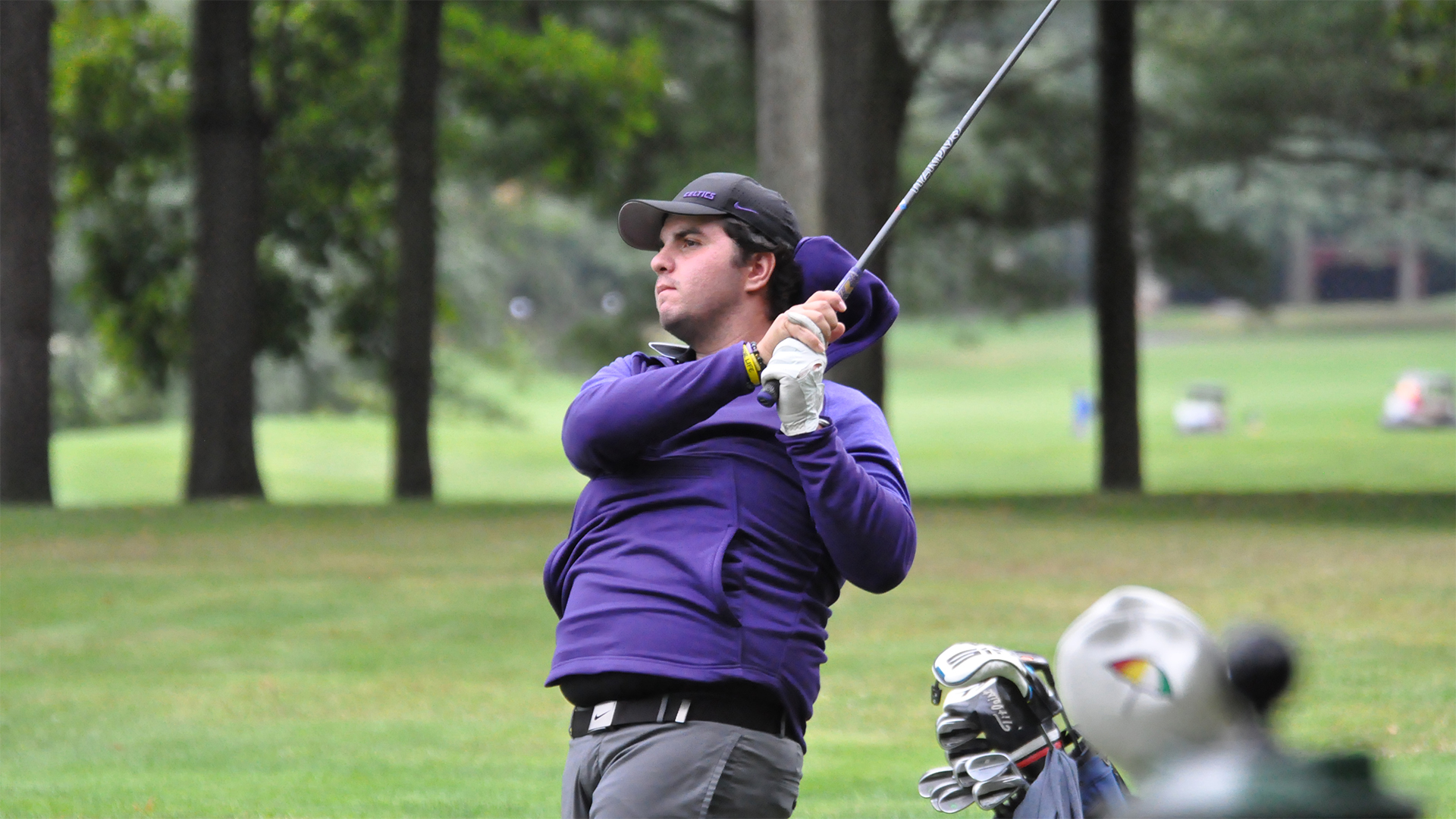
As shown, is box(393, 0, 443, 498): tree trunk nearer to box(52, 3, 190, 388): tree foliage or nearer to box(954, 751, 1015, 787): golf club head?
box(52, 3, 190, 388): tree foliage

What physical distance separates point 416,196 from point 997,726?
18667 millimetres

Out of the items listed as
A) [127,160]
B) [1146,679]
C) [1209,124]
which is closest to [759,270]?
[1146,679]

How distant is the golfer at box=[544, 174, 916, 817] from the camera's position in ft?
10.2

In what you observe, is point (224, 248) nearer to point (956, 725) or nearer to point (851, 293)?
point (851, 293)

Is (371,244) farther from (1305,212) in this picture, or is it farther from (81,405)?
(1305,212)

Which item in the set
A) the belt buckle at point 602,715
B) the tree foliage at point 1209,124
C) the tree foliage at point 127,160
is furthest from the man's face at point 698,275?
the tree foliage at point 127,160

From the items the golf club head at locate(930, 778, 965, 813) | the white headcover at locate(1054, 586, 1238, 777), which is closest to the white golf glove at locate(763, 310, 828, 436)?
the golf club head at locate(930, 778, 965, 813)

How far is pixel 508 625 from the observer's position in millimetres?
11398

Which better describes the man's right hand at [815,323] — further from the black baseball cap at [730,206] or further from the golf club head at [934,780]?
the golf club head at [934,780]

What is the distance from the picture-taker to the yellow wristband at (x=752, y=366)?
3158mm

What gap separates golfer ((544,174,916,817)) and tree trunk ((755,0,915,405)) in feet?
36.4

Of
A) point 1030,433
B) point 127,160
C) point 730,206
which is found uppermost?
point 127,160

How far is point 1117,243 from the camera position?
22516 millimetres

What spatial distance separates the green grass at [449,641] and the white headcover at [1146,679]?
7.03 feet
